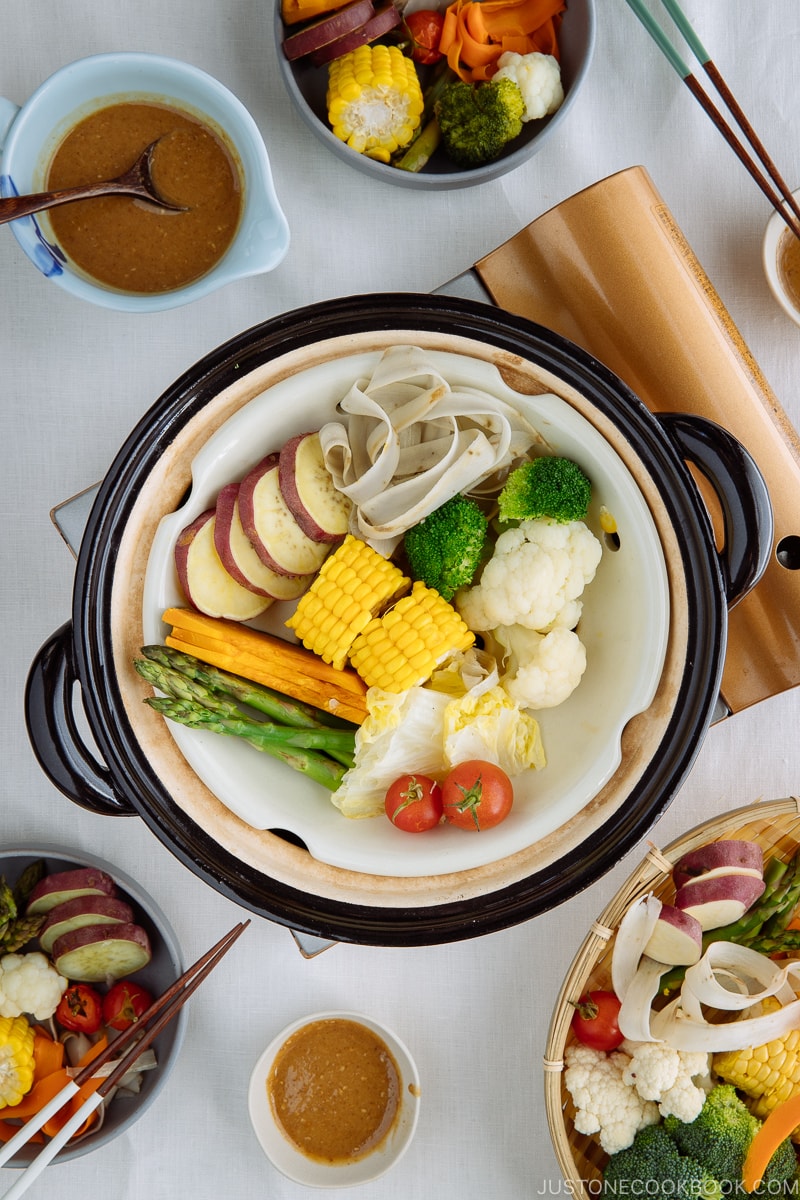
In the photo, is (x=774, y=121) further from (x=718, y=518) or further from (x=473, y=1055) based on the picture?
(x=473, y=1055)

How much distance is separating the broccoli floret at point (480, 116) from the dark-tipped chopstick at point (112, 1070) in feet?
6.21

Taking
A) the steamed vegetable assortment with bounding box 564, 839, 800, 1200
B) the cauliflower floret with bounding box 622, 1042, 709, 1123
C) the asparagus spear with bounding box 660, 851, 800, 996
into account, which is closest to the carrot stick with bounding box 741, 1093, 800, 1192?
the steamed vegetable assortment with bounding box 564, 839, 800, 1200

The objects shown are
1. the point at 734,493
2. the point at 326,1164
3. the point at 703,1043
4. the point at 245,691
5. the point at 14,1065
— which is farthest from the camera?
the point at 326,1164

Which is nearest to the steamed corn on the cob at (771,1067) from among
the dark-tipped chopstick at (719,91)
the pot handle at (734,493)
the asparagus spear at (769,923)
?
the asparagus spear at (769,923)

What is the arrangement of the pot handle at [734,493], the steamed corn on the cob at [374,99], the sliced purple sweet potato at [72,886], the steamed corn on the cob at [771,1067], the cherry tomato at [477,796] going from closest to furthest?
the pot handle at [734,493]
the cherry tomato at [477,796]
the steamed corn on the cob at [374,99]
the steamed corn on the cob at [771,1067]
the sliced purple sweet potato at [72,886]

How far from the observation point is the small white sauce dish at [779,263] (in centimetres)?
217

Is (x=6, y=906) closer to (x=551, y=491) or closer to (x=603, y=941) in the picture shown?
(x=603, y=941)

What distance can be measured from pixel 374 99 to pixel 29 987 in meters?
2.20

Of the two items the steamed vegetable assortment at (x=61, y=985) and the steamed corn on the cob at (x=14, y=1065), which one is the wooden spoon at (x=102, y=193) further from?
the steamed corn on the cob at (x=14, y=1065)

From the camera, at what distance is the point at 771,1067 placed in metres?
2.11

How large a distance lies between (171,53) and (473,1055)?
8.62ft

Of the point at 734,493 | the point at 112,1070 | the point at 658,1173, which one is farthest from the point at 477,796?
the point at 112,1070

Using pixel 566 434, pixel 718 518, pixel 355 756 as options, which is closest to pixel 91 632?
pixel 355 756

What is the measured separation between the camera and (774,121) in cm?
229
